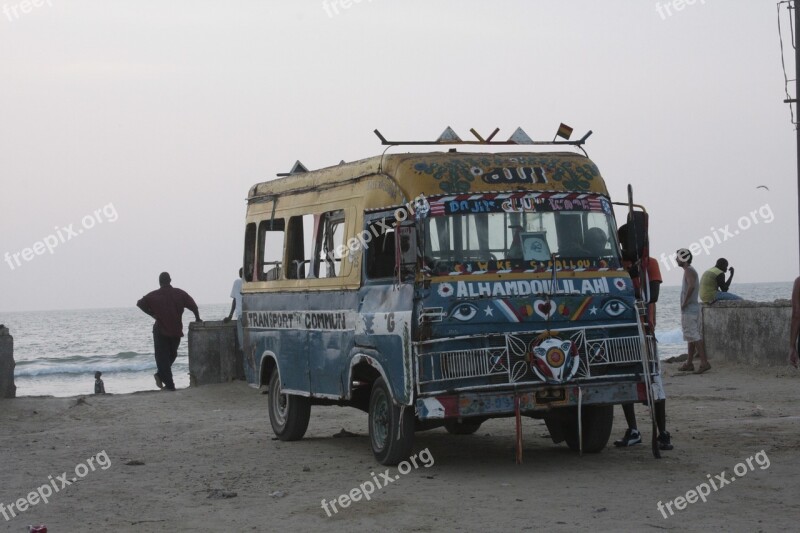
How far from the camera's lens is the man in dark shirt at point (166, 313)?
68.8 ft

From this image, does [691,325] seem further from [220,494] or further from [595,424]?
[220,494]

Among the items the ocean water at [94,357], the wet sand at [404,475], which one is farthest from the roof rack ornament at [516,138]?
the ocean water at [94,357]

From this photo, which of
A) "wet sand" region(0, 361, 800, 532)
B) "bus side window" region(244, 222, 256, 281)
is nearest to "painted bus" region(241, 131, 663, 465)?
"wet sand" region(0, 361, 800, 532)

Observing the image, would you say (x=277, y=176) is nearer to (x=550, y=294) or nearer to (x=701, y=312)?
(x=550, y=294)

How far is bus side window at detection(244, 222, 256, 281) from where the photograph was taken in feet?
50.0

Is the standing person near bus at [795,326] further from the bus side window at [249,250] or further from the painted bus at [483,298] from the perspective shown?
the bus side window at [249,250]

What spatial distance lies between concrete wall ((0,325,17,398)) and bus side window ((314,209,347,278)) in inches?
315

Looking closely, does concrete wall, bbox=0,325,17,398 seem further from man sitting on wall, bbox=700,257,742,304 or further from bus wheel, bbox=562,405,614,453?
man sitting on wall, bbox=700,257,742,304

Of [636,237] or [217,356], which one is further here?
[217,356]

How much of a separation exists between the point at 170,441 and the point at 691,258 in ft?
29.2

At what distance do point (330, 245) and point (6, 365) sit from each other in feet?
28.2

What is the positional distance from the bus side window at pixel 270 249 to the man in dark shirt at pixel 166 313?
6193mm

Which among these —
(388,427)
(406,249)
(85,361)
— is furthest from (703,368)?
(85,361)

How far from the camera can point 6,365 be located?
63.9 ft
